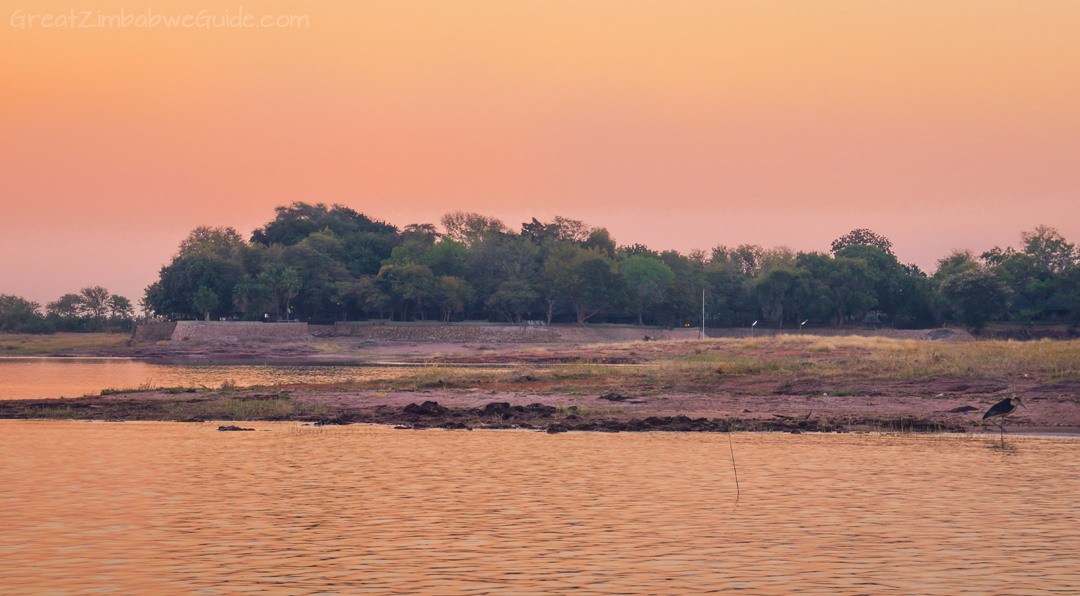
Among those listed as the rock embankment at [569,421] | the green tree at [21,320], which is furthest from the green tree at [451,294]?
the rock embankment at [569,421]

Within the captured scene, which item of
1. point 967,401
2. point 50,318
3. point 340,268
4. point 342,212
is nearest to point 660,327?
point 340,268

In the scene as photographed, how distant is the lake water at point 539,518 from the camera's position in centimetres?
902

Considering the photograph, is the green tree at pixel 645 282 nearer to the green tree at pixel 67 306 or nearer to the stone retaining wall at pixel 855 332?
the stone retaining wall at pixel 855 332

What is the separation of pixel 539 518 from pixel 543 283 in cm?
12343

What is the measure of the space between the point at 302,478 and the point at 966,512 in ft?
35.0

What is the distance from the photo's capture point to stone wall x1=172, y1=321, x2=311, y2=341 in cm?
11576

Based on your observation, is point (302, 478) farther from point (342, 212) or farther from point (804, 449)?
point (342, 212)

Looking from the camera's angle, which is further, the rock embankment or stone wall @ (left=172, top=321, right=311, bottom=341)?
stone wall @ (left=172, top=321, right=311, bottom=341)

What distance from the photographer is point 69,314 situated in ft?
519

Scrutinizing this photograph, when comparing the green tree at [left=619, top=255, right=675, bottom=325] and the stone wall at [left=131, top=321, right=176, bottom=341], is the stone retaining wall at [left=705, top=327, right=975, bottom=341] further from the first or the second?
the stone wall at [left=131, top=321, right=176, bottom=341]

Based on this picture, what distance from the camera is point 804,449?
19.7 m

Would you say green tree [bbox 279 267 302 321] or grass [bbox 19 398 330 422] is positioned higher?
green tree [bbox 279 267 302 321]

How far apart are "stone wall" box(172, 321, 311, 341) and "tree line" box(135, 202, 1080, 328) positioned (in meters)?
7.54

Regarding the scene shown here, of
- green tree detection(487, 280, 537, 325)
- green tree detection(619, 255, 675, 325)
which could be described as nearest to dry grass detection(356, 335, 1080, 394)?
green tree detection(487, 280, 537, 325)
